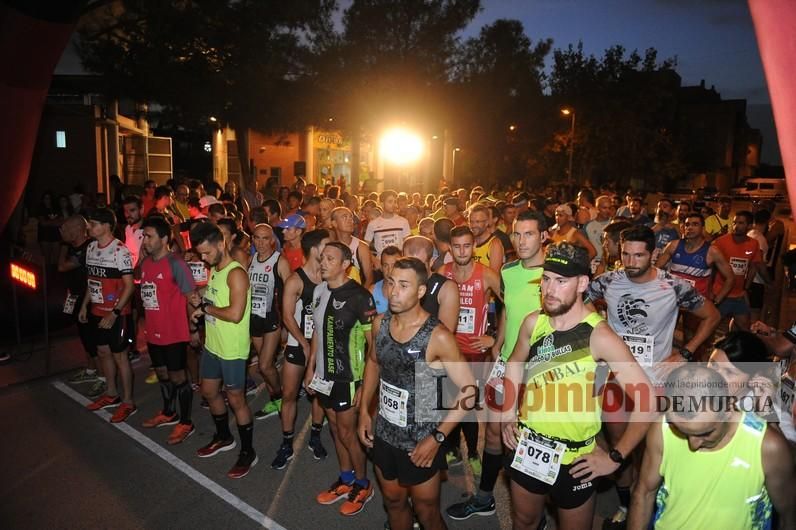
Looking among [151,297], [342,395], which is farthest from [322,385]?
[151,297]

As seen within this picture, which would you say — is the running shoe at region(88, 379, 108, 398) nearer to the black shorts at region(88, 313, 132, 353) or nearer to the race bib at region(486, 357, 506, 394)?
the black shorts at region(88, 313, 132, 353)

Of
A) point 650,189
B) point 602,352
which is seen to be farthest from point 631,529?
point 650,189

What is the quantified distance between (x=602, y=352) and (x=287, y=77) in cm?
2048

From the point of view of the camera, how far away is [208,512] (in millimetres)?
4609

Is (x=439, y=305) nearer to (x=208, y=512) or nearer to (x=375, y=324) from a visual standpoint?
(x=375, y=324)

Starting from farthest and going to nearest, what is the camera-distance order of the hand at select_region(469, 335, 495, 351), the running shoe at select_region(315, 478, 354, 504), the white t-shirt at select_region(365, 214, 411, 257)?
the white t-shirt at select_region(365, 214, 411, 257), the hand at select_region(469, 335, 495, 351), the running shoe at select_region(315, 478, 354, 504)

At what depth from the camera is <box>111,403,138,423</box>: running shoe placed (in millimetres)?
6238

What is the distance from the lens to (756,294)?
8648 millimetres

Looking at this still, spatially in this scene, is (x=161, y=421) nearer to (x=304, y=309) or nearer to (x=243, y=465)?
(x=243, y=465)

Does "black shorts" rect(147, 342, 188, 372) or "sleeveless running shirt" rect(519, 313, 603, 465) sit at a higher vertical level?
"sleeveless running shirt" rect(519, 313, 603, 465)

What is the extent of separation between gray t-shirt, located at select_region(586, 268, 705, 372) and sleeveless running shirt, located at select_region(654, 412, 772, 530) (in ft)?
6.22

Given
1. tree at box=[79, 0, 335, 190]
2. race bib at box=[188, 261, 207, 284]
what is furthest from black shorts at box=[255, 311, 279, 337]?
tree at box=[79, 0, 335, 190]

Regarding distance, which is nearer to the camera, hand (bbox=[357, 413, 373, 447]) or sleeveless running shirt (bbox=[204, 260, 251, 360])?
hand (bbox=[357, 413, 373, 447])

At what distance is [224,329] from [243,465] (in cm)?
127
